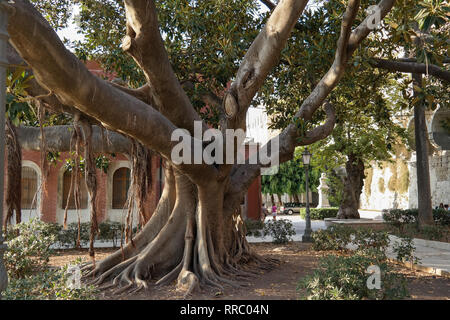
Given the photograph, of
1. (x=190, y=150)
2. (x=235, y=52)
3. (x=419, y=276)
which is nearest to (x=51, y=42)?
(x=190, y=150)

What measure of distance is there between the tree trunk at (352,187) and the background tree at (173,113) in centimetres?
1180

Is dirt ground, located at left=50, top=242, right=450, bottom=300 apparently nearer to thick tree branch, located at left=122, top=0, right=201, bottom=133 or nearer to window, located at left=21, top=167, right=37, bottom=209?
thick tree branch, located at left=122, top=0, right=201, bottom=133

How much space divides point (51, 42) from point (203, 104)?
19.5ft

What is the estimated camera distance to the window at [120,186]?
18.3m

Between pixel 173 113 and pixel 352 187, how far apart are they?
51.8ft

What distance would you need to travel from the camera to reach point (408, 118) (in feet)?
76.6

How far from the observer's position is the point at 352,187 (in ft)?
65.6

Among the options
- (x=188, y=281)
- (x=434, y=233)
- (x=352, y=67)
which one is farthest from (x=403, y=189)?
(x=188, y=281)

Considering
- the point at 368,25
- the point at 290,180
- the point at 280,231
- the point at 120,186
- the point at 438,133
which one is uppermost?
the point at 438,133

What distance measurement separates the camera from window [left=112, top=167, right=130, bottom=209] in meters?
18.3

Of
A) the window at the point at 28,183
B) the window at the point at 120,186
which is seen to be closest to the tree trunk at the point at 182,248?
the window at the point at 120,186

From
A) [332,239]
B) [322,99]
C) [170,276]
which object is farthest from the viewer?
[332,239]

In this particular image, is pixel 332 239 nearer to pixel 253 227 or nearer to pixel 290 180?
pixel 253 227

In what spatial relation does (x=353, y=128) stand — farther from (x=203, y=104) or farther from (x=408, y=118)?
(x=203, y=104)
